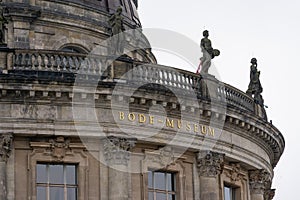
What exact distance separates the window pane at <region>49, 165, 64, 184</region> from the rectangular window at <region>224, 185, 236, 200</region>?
7261 millimetres

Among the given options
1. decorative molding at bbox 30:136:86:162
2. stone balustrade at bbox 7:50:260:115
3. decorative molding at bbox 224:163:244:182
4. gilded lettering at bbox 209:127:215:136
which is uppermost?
stone balustrade at bbox 7:50:260:115

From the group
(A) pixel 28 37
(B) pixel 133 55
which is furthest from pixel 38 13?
(B) pixel 133 55

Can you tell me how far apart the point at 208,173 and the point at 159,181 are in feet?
6.00

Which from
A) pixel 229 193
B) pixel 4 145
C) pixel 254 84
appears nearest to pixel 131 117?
pixel 4 145

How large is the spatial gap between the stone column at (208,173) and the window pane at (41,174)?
579cm

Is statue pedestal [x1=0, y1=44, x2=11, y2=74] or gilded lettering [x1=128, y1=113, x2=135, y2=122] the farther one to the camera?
gilded lettering [x1=128, y1=113, x2=135, y2=122]

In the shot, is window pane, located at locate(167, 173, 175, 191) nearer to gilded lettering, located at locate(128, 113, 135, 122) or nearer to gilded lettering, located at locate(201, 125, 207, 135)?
gilded lettering, located at locate(201, 125, 207, 135)

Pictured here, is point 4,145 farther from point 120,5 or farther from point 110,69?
point 120,5

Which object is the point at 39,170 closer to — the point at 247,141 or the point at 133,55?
the point at 247,141

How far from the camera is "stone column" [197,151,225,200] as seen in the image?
40.2 metres

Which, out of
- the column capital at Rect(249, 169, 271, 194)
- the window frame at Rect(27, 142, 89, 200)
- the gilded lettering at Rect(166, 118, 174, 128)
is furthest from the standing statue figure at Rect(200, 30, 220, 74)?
the window frame at Rect(27, 142, 89, 200)

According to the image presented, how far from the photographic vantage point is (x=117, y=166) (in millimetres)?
38188

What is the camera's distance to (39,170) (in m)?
38.1

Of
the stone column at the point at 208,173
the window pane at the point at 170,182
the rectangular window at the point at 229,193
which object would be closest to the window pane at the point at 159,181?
the window pane at the point at 170,182
